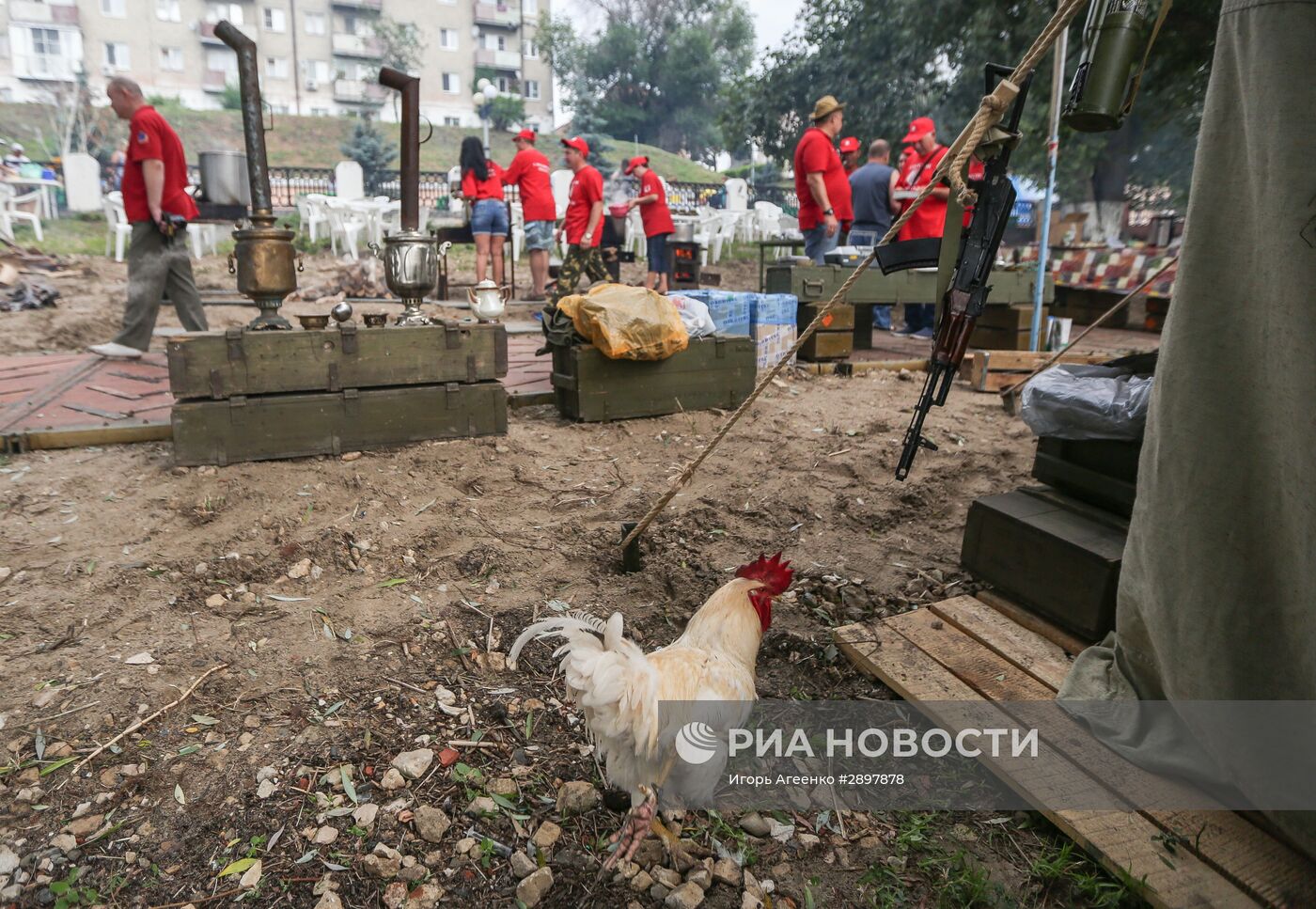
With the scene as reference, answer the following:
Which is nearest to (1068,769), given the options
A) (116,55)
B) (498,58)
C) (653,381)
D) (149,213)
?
(653,381)

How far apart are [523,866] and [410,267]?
11.6 feet

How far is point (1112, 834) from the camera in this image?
5.86 ft

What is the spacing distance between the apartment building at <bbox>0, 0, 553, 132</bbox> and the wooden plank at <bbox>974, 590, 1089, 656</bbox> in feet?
154

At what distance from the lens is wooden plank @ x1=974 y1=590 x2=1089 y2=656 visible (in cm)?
249

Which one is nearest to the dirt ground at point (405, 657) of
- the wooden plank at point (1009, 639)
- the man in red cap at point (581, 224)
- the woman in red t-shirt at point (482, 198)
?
the wooden plank at point (1009, 639)

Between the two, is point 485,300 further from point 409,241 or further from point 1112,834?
point 1112,834

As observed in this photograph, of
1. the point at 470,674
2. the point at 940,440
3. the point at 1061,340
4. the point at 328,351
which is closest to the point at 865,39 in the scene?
the point at 1061,340

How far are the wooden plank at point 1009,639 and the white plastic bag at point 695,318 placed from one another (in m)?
2.98

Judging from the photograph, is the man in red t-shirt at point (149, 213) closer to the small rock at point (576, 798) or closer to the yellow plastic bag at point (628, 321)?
the yellow plastic bag at point (628, 321)

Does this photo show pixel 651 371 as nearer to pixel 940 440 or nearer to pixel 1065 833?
pixel 940 440

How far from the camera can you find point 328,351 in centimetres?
416

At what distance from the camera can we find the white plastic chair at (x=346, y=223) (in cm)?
1508

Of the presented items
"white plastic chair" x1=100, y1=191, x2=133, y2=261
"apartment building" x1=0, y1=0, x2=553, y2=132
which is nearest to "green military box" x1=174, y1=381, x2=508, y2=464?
"white plastic chair" x1=100, y1=191, x2=133, y2=261

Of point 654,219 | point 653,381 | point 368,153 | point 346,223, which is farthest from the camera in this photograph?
point 368,153
